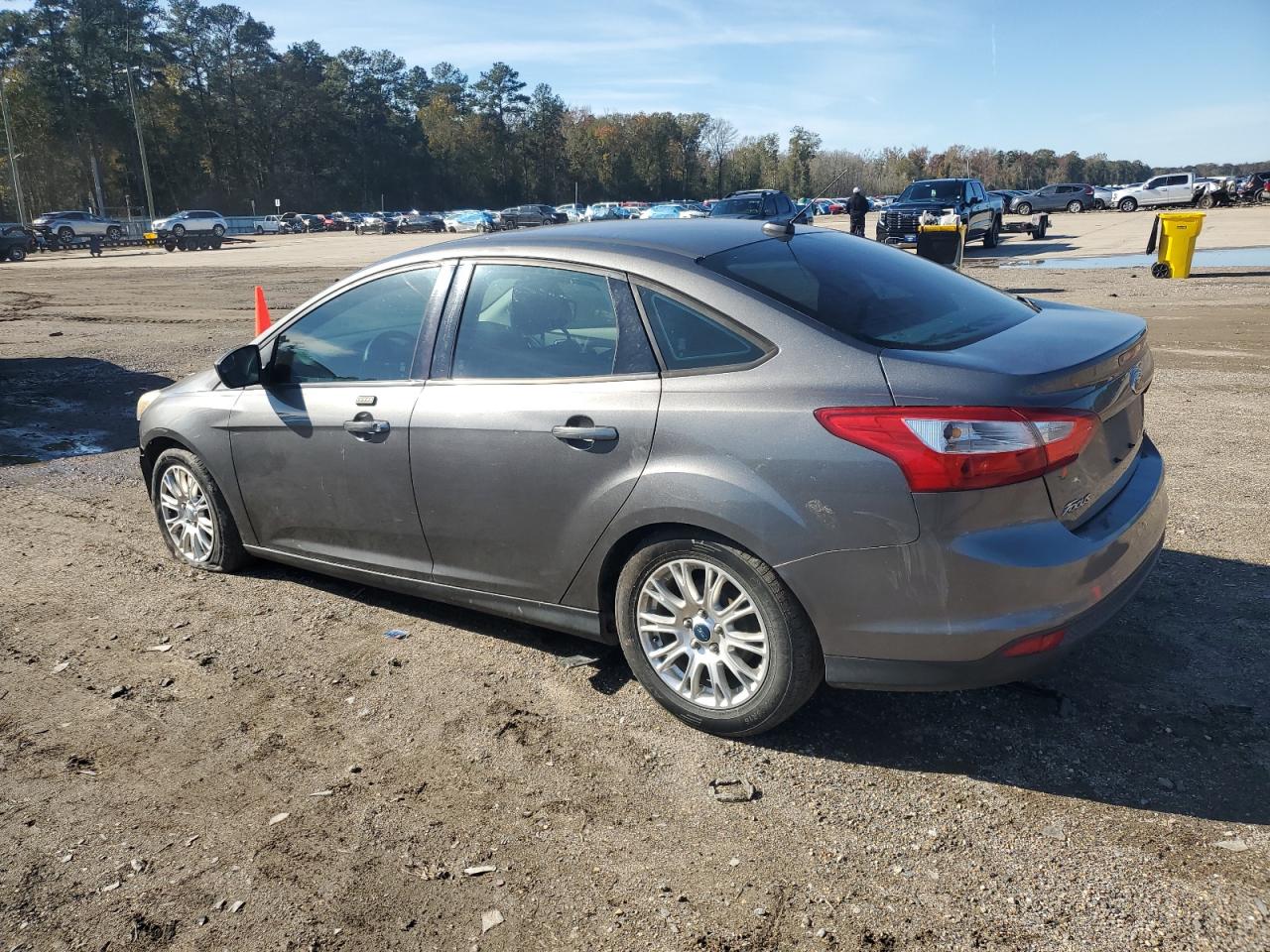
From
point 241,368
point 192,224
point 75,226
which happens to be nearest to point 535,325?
point 241,368

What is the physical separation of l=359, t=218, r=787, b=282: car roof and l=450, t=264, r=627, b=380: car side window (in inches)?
3.1

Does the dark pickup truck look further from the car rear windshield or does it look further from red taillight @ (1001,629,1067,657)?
red taillight @ (1001,629,1067,657)

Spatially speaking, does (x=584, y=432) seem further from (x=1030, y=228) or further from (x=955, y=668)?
(x=1030, y=228)

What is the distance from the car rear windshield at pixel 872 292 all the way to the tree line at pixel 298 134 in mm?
62479

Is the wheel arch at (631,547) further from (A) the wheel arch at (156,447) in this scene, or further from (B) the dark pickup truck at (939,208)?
(B) the dark pickup truck at (939,208)

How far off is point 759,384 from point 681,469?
37 centimetres

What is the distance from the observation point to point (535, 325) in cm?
374

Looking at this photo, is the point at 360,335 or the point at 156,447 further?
the point at 156,447

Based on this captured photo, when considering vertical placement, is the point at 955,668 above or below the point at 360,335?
below

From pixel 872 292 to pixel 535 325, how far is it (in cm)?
128

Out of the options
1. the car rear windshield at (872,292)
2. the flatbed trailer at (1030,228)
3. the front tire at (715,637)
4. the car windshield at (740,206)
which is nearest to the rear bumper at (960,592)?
the front tire at (715,637)

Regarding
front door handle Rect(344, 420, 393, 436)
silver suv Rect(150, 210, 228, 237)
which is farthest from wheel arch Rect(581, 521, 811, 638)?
silver suv Rect(150, 210, 228, 237)

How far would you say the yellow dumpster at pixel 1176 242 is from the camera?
17.8 metres

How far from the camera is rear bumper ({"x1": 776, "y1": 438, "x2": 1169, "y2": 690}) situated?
281 centimetres
